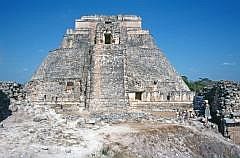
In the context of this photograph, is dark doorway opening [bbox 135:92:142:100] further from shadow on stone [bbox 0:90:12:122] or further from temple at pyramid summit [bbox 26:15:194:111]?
shadow on stone [bbox 0:90:12:122]

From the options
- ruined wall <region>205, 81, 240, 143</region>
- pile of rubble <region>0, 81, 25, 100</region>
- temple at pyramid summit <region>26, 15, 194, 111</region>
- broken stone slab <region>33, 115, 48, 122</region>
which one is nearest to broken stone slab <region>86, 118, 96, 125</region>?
broken stone slab <region>33, 115, 48, 122</region>

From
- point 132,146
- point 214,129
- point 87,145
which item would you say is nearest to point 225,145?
point 214,129

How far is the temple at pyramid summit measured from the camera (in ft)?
80.6

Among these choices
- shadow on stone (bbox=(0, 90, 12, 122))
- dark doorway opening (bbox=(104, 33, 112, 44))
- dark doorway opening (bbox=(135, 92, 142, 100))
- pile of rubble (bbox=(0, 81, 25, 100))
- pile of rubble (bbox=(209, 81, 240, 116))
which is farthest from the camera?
dark doorway opening (bbox=(104, 33, 112, 44))

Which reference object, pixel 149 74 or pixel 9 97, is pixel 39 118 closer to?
pixel 9 97

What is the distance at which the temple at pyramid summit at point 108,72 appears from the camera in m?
24.6

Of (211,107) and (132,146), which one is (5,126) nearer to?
(132,146)

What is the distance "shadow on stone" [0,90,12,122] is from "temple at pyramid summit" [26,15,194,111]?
398cm

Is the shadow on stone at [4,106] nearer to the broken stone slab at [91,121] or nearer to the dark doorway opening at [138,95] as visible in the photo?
the broken stone slab at [91,121]

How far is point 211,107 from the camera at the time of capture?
2294 centimetres

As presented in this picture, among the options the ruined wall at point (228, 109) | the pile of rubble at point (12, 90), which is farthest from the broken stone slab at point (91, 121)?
the ruined wall at point (228, 109)

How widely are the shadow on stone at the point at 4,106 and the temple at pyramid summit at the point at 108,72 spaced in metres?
Result: 3.98

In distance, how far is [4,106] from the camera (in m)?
20.8

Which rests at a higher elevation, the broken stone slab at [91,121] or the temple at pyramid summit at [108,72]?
the temple at pyramid summit at [108,72]
